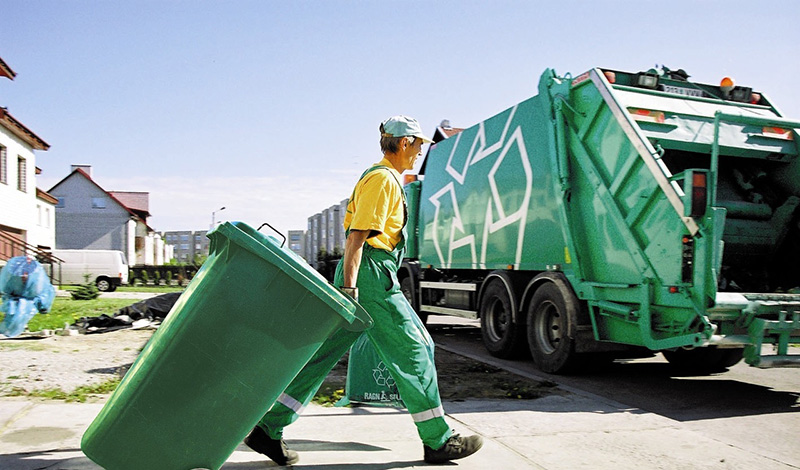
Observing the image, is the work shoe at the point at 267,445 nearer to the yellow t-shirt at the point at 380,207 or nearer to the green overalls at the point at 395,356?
the green overalls at the point at 395,356

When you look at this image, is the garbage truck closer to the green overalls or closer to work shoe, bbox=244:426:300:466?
the green overalls

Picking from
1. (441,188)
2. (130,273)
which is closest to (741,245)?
(441,188)

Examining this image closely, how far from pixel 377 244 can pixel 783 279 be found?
5014 mm

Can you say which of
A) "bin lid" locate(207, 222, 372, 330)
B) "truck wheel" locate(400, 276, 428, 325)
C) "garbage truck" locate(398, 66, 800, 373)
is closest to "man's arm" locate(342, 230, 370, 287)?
"bin lid" locate(207, 222, 372, 330)

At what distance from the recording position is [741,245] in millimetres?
6602

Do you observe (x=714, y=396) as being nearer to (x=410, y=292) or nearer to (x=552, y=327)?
(x=552, y=327)

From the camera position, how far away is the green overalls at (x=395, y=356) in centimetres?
342

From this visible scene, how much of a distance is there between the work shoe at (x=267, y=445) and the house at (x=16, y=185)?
2043 cm

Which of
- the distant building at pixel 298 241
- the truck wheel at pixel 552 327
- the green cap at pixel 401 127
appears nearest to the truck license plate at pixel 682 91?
the truck wheel at pixel 552 327

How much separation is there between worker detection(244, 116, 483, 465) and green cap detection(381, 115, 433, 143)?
27cm

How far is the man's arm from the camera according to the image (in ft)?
10.9

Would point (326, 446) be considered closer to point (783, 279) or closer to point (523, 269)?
point (523, 269)

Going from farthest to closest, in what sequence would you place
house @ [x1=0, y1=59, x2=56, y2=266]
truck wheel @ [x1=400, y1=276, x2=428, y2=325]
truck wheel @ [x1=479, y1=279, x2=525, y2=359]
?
1. house @ [x1=0, y1=59, x2=56, y2=266]
2. truck wheel @ [x1=400, y1=276, x2=428, y2=325]
3. truck wheel @ [x1=479, y1=279, x2=525, y2=359]

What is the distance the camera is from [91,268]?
2900cm
